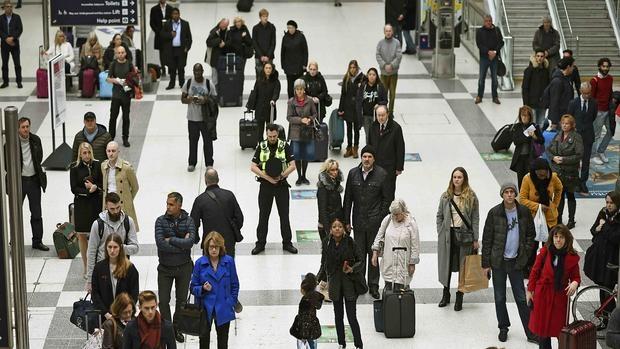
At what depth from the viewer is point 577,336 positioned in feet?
36.3

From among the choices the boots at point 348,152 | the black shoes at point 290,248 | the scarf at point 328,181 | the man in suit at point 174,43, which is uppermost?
the man in suit at point 174,43

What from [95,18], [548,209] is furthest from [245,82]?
[548,209]

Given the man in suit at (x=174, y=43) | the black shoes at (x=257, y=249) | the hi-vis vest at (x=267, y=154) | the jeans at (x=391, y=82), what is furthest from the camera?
the man in suit at (x=174, y=43)

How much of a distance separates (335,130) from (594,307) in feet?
22.9

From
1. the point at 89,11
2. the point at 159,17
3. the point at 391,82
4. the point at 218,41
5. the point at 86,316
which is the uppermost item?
the point at 89,11

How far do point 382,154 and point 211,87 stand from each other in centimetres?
363

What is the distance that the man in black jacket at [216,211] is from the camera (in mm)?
13406

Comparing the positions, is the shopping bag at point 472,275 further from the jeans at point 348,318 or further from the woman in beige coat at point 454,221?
the jeans at point 348,318

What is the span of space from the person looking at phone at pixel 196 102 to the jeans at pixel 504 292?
21.3 ft

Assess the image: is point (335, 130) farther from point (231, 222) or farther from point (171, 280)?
point (171, 280)

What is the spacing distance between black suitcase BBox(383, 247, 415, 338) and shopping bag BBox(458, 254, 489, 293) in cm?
82

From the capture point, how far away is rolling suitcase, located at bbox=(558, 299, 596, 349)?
36.3 feet

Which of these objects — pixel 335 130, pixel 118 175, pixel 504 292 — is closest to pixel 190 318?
pixel 118 175

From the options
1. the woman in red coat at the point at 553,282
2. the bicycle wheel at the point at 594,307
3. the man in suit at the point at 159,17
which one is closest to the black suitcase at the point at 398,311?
the woman in red coat at the point at 553,282
